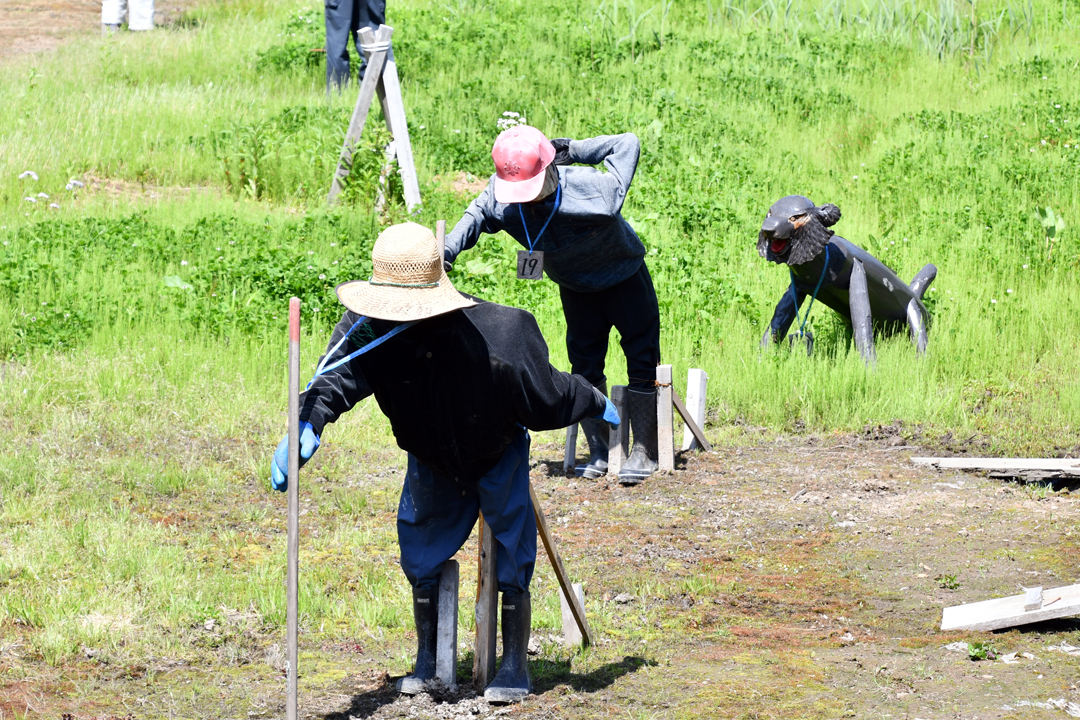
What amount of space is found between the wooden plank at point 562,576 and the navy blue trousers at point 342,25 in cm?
958

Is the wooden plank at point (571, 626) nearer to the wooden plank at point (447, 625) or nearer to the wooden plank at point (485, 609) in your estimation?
the wooden plank at point (485, 609)

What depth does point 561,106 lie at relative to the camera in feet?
42.5

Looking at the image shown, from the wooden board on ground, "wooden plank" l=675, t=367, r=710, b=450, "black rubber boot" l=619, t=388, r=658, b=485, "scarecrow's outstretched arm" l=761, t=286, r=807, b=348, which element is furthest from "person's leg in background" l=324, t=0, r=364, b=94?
the wooden board on ground

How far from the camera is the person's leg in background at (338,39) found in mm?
13281

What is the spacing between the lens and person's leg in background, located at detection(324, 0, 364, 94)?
13.3 m

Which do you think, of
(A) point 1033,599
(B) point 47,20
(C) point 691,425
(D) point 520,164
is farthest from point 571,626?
(B) point 47,20

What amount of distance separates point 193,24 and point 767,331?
39.3 feet

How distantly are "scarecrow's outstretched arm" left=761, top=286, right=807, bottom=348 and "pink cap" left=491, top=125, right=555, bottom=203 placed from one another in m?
3.02

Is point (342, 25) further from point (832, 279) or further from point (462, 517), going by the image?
point (462, 517)

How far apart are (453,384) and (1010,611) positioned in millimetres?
2394

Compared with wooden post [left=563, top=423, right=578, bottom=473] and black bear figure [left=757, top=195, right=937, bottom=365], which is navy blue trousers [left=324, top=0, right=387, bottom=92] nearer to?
black bear figure [left=757, top=195, right=937, bottom=365]

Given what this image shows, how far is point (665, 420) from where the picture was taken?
700cm

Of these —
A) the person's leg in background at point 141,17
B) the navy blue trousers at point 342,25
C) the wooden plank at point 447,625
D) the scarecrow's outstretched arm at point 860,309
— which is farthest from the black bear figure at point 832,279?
the person's leg in background at point 141,17

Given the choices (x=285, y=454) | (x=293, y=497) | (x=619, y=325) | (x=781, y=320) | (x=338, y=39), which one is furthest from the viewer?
(x=338, y=39)
